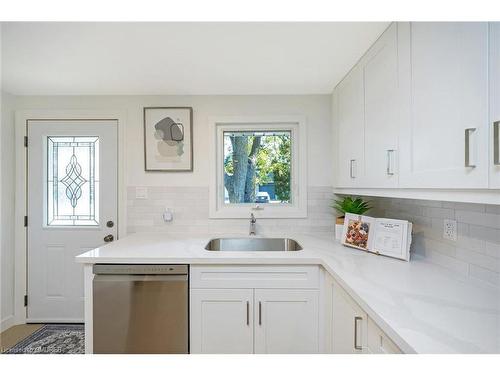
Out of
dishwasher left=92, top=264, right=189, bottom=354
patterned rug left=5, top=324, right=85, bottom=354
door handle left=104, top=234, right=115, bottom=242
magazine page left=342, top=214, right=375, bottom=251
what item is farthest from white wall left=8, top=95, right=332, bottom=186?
patterned rug left=5, top=324, right=85, bottom=354

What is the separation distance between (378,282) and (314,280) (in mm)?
512

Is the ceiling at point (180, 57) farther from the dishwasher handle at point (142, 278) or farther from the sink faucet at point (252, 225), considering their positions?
the dishwasher handle at point (142, 278)

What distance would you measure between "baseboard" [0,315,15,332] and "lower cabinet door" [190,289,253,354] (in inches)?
77.9

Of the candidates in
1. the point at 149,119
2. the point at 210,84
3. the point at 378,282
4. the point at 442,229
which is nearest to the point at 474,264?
the point at 442,229

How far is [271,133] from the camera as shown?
2508 millimetres

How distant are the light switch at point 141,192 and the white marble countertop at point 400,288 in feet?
1.67

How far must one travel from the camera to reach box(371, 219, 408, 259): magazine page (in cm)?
152

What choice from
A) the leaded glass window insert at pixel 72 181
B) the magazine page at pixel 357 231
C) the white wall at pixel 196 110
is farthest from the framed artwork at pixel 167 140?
the magazine page at pixel 357 231

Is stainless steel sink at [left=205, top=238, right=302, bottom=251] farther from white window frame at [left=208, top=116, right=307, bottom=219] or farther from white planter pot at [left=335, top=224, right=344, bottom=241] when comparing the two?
white planter pot at [left=335, top=224, right=344, bottom=241]

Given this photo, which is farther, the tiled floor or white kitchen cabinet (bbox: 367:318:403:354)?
the tiled floor

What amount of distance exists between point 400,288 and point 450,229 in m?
0.57

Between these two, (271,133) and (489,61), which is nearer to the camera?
(489,61)

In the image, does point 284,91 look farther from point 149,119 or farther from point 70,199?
point 70,199
